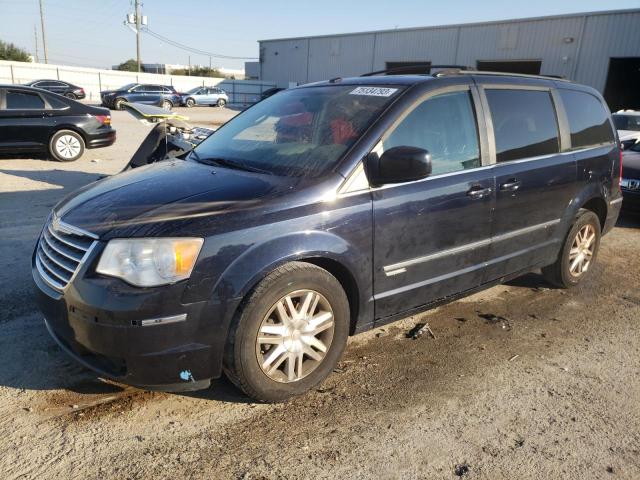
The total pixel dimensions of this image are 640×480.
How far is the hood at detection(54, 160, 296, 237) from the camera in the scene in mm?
2621

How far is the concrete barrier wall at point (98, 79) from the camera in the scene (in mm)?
40688

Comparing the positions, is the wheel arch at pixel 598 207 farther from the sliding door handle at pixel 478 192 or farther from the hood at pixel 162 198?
the hood at pixel 162 198

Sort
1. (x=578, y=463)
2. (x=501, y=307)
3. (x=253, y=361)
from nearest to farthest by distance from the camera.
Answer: (x=578, y=463), (x=253, y=361), (x=501, y=307)

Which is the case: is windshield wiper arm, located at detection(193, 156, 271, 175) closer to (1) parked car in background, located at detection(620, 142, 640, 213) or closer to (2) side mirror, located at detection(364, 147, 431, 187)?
(2) side mirror, located at detection(364, 147, 431, 187)

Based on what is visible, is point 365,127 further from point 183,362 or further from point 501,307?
point 501,307

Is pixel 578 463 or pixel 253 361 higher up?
pixel 253 361

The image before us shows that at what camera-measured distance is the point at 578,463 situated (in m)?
2.52

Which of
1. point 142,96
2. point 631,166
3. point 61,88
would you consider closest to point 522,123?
point 631,166

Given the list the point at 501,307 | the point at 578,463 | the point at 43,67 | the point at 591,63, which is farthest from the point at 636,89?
the point at 43,67

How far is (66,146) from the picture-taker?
36.0ft

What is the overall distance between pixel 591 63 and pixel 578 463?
30180mm

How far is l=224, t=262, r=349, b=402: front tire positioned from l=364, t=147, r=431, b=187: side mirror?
2.21ft

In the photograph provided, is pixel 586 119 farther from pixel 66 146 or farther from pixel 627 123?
pixel 66 146

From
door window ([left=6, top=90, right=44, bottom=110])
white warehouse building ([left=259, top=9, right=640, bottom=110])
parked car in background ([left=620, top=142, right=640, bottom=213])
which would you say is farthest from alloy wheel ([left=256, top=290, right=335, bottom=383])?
white warehouse building ([left=259, top=9, right=640, bottom=110])
